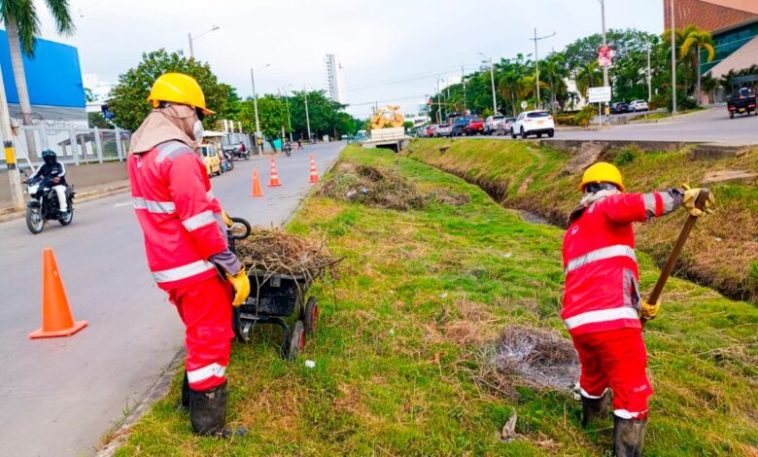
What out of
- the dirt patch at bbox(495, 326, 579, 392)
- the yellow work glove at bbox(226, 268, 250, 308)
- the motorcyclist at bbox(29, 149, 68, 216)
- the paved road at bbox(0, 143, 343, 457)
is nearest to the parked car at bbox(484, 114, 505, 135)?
the motorcyclist at bbox(29, 149, 68, 216)

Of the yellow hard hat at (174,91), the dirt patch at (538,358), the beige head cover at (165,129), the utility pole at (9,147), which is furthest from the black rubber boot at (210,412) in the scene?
the utility pole at (9,147)

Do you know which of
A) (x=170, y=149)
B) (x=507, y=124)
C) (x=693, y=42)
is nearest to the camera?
(x=170, y=149)

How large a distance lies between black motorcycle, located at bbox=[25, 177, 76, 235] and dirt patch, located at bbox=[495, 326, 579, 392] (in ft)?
32.7

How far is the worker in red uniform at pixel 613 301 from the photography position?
329 cm

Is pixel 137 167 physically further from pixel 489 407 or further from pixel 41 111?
pixel 41 111

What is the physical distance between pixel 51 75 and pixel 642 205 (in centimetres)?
3498

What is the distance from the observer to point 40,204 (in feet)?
37.7

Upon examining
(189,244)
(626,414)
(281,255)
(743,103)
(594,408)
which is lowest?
(594,408)

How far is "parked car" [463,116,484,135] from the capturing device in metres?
47.2

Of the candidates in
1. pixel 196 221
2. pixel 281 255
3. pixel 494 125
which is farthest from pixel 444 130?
pixel 196 221

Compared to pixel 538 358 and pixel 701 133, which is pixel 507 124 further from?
pixel 538 358

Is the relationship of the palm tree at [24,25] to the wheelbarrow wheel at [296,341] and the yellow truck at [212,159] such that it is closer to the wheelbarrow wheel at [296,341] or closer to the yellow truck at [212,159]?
the yellow truck at [212,159]

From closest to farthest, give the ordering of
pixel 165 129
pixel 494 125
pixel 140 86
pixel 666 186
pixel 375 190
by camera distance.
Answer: pixel 165 129 → pixel 666 186 → pixel 375 190 → pixel 140 86 → pixel 494 125

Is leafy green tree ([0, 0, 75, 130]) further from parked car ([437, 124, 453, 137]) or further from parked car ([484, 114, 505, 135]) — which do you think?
parked car ([437, 124, 453, 137])
